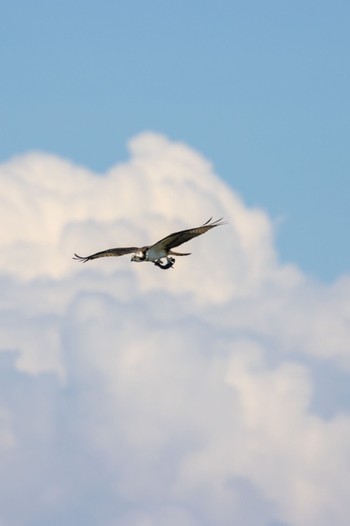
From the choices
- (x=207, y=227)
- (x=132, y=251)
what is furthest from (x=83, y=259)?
(x=207, y=227)

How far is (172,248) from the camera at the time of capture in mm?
129875

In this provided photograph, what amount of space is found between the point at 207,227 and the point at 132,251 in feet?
30.4

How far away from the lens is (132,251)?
132125mm

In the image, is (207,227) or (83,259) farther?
(83,259)

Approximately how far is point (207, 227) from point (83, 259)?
40.4 ft

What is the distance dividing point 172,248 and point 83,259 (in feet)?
23.8

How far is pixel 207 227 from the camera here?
4911 inches

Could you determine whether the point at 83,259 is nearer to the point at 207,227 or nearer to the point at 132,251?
the point at 132,251

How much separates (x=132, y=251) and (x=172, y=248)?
12.1 feet

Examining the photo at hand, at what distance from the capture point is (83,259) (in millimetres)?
132875

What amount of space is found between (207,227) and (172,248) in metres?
5.84
